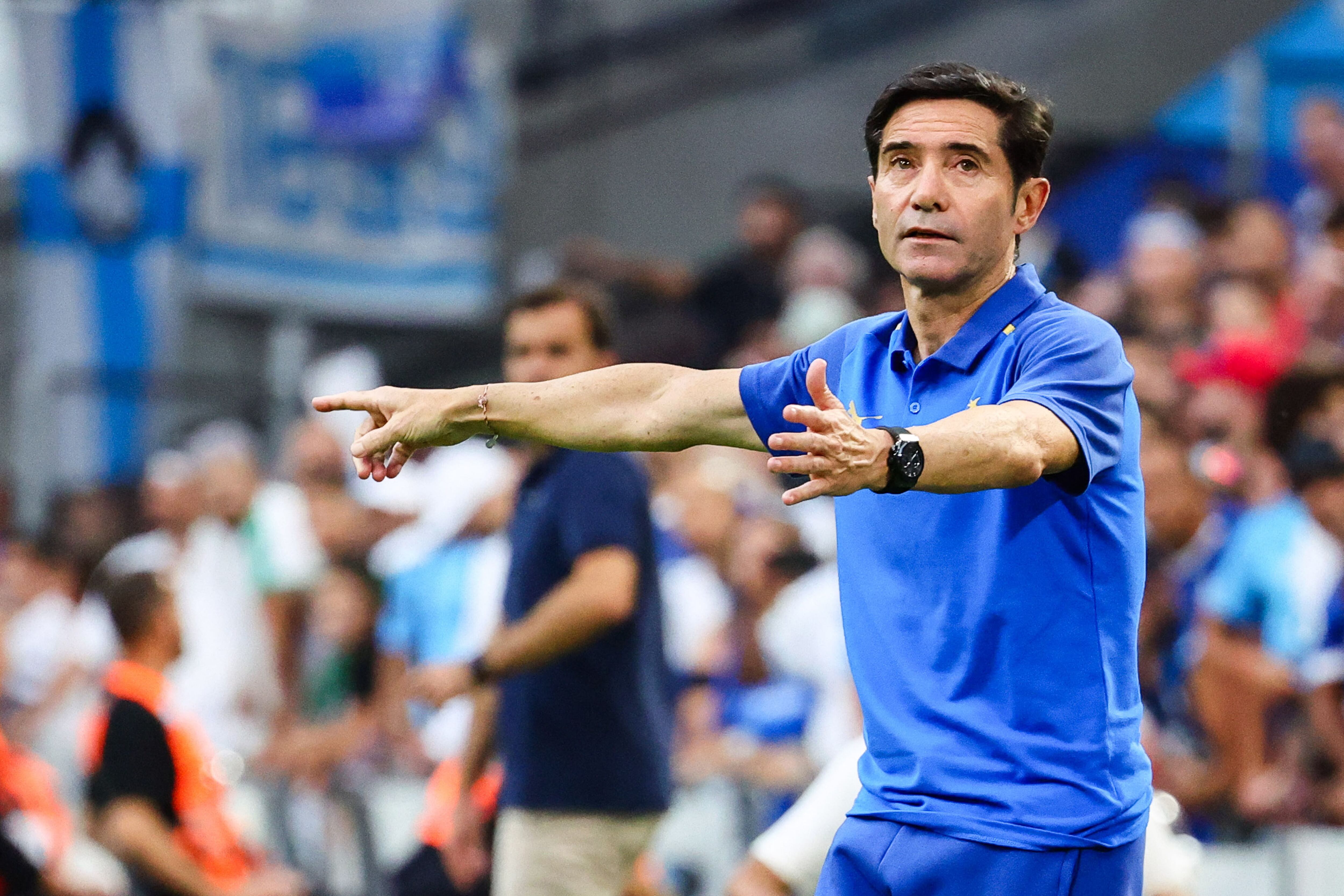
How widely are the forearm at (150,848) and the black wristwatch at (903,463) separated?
3.94m

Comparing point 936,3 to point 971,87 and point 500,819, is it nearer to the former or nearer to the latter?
point 500,819

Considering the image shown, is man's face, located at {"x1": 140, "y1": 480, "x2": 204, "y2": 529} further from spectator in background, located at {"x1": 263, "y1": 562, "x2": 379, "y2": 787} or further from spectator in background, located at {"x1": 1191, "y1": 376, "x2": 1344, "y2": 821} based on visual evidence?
spectator in background, located at {"x1": 1191, "y1": 376, "x2": 1344, "y2": 821}

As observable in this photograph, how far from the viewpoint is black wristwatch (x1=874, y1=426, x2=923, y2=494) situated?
2521 mm

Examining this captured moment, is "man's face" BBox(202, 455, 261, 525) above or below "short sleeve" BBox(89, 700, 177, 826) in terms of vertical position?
above

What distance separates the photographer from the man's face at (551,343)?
5258mm

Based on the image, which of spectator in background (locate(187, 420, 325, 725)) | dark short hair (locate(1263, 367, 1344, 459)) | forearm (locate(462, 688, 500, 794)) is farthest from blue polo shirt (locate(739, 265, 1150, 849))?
spectator in background (locate(187, 420, 325, 725))

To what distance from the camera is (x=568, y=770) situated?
5.04 metres

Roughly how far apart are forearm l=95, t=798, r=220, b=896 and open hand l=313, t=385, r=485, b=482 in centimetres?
294

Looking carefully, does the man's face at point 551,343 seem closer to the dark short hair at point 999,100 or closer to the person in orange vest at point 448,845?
the person in orange vest at point 448,845

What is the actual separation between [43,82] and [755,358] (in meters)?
6.38

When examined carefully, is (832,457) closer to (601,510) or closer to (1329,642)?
(601,510)

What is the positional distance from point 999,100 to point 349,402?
1.25 meters

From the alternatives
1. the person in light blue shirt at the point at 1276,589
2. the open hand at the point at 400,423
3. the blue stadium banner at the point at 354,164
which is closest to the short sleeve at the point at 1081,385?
the open hand at the point at 400,423

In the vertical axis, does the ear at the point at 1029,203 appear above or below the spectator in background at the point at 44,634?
above
